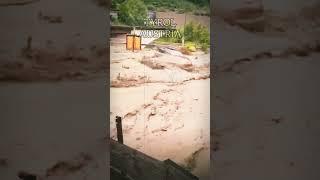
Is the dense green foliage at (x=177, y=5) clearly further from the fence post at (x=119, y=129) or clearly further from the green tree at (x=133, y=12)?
the fence post at (x=119, y=129)

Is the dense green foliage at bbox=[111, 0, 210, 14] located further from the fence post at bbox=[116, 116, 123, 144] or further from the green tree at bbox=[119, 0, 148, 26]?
the fence post at bbox=[116, 116, 123, 144]

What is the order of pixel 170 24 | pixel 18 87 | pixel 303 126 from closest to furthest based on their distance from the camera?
pixel 18 87
pixel 303 126
pixel 170 24

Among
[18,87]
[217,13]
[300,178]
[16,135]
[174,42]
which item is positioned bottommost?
[300,178]

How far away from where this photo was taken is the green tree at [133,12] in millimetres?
2771

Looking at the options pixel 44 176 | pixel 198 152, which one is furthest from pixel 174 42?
pixel 44 176

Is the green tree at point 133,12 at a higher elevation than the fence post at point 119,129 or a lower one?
higher

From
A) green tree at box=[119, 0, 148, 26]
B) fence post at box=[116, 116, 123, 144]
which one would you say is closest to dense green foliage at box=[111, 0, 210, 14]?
green tree at box=[119, 0, 148, 26]

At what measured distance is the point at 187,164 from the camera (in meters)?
2.80

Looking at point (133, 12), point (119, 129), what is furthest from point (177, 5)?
point (119, 129)

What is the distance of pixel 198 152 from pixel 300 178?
63cm

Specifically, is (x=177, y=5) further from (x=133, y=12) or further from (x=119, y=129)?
(x=119, y=129)

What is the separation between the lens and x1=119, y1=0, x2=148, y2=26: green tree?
2771 mm

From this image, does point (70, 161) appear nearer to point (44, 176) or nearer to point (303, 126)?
point (44, 176)

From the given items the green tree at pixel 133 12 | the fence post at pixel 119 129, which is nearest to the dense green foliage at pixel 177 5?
the green tree at pixel 133 12
